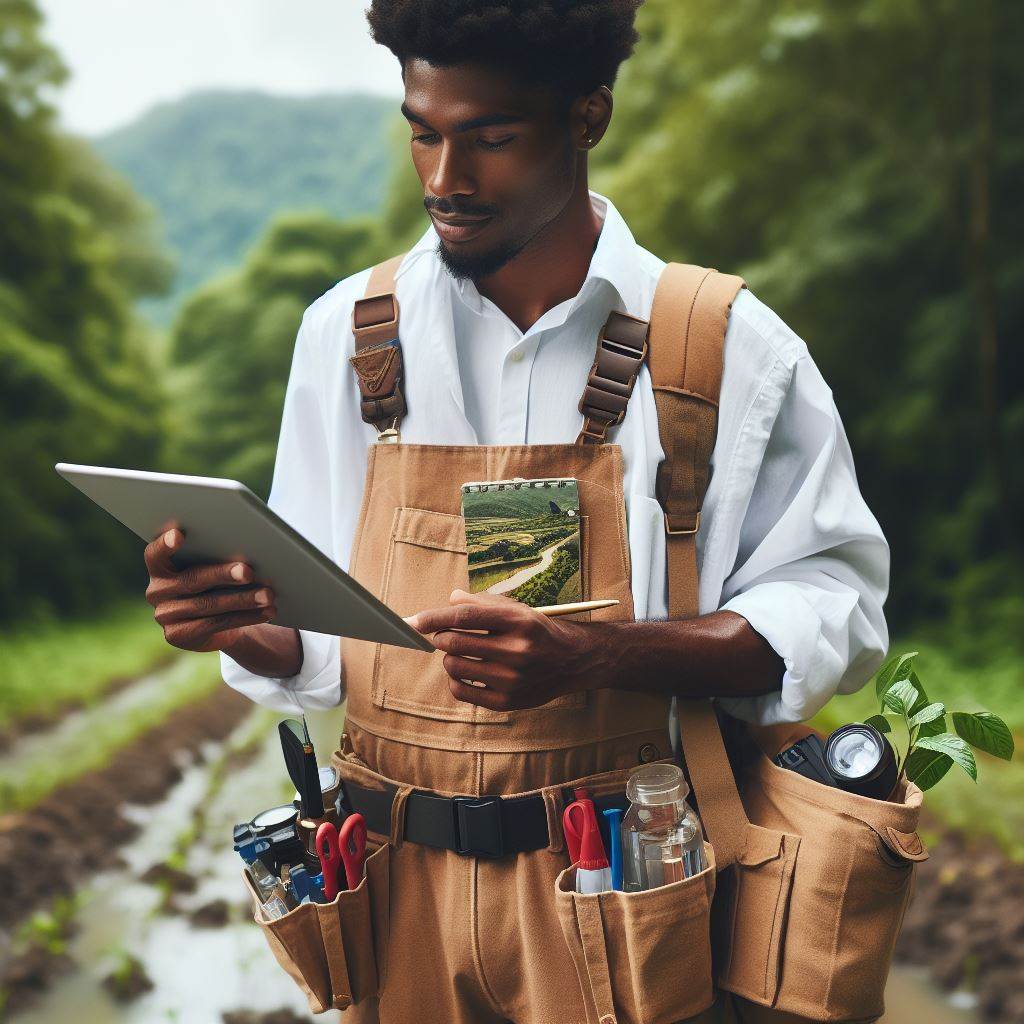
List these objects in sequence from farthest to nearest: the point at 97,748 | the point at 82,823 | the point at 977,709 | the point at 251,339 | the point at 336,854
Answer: the point at 251,339
the point at 97,748
the point at 82,823
the point at 977,709
the point at 336,854

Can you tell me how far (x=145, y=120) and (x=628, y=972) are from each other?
2518 cm

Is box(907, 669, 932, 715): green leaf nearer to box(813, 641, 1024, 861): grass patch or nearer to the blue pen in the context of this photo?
the blue pen

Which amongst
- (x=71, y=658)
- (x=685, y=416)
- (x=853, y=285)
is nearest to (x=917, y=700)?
(x=685, y=416)

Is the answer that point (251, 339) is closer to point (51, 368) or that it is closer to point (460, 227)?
point (51, 368)

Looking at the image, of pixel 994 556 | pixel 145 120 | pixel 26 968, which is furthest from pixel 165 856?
pixel 145 120

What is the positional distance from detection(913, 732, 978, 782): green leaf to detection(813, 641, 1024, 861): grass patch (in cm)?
203

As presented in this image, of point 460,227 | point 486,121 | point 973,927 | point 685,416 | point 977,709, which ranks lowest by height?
point 973,927

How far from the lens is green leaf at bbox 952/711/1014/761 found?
180 centimetres

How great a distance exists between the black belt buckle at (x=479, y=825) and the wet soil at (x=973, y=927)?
2.63 meters

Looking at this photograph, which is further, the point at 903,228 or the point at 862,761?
the point at 903,228

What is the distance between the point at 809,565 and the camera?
1751mm

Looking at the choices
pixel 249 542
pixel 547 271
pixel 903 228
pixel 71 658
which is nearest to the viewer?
pixel 249 542

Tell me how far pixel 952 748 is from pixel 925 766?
52 millimetres

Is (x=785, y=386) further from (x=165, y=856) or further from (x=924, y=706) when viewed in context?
(x=165, y=856)
